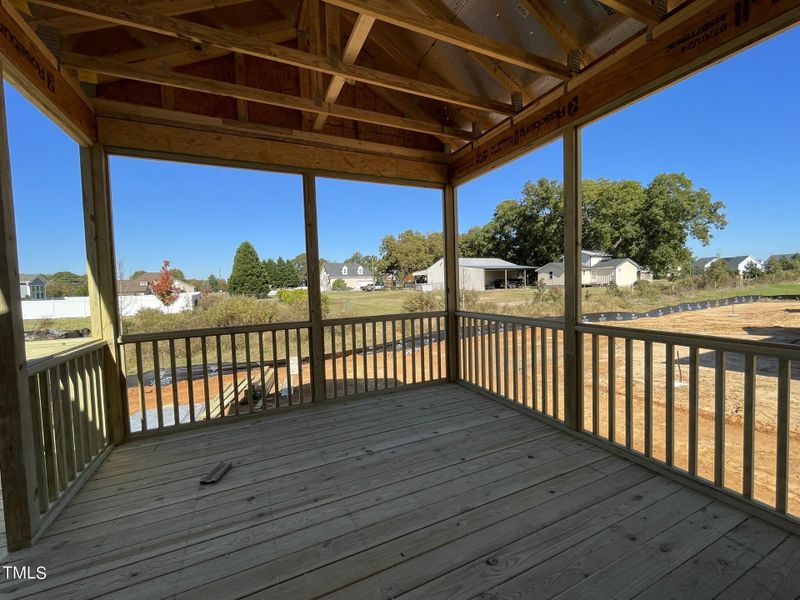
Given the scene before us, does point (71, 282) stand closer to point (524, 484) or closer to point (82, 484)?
point (82, 484)

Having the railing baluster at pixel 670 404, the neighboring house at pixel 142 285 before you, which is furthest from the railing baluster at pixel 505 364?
the neighboring house at pixel 142 285

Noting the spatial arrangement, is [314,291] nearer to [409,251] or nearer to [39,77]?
[409,251]

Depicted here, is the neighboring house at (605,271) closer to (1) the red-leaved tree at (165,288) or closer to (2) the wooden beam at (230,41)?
(2) the wooden beam at (230,41)

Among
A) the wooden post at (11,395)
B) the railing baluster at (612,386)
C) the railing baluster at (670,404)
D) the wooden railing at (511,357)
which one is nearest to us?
the wooden post at (11,395)

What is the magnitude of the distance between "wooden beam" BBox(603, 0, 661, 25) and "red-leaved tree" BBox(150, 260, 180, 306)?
3.67 metres

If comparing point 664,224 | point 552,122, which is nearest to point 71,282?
point 552,122

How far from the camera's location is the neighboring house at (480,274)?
3.30 meters

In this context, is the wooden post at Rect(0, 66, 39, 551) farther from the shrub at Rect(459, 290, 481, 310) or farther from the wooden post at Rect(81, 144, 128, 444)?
the shrub at Rect(459, 290, 481, 310)

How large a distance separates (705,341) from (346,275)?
3008 mm

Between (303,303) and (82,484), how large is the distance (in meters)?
2.06

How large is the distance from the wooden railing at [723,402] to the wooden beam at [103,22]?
11.5 ft

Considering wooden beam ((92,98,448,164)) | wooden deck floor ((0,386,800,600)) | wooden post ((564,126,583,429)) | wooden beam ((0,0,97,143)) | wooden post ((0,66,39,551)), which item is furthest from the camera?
wooden beam ((92,98,448,164))

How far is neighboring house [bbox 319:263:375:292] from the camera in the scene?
3.63 metres

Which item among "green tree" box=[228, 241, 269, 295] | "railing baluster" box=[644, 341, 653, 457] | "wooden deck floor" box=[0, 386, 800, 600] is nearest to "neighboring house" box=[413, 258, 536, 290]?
"railing baluster" box=[644, 341, 653, 457]
